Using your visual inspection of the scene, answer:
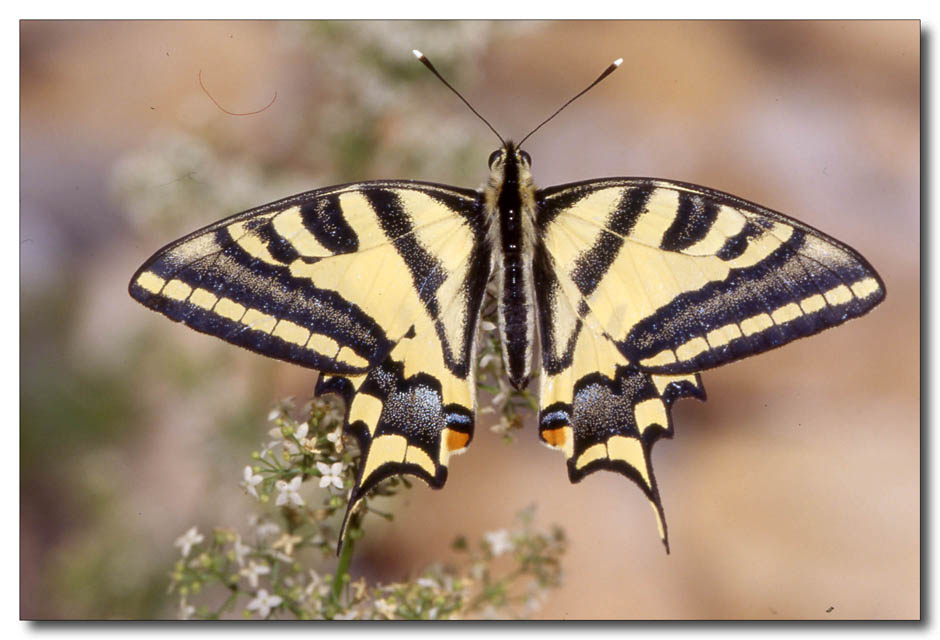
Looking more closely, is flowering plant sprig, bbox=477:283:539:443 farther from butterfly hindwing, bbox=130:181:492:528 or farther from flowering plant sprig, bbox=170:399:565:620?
flowering plant sprig, bbox=170:399:565:620

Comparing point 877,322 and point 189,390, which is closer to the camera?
point 189,390

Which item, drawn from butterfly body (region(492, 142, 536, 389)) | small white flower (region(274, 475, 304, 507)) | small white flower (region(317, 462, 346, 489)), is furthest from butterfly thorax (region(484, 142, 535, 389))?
small white flower (region(274, 475, 304, 507))

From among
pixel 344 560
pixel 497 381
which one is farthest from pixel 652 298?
pixel 344 560

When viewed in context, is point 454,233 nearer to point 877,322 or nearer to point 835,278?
point 835,278

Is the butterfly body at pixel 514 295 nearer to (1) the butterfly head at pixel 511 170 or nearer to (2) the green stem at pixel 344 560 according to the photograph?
(1) the butterfly head at pixel 511 170

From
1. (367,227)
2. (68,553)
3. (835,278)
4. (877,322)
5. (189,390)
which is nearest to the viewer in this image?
(835,278)

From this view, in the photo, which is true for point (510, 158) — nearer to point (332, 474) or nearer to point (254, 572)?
point (332, 474)
